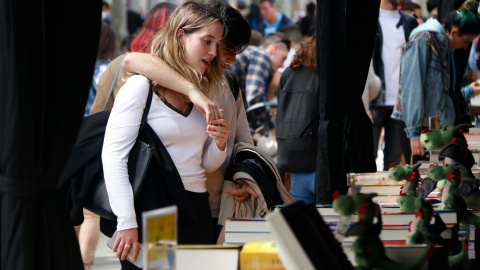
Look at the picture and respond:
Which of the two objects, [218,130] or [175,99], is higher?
[175,99]

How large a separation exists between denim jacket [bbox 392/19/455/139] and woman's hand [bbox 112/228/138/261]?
3.47 meters

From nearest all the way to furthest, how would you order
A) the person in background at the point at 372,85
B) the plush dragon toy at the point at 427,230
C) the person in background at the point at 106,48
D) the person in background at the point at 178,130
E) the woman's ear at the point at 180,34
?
the plush dragon toy at the point at 427,230 → the person in background at the point at 178,130 → the woman's ear at the point at 180,34 → the person in background at the point at 106,48 → the person in background at the point at 372,85

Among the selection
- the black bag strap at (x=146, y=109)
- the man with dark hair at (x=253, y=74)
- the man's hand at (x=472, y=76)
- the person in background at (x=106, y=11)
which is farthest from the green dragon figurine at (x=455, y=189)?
the person in background at (x=106, y=11)

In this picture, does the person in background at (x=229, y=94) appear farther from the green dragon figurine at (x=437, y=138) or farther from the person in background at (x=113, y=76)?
the person in background at (x=113, y=76)

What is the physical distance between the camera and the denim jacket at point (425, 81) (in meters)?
5.96

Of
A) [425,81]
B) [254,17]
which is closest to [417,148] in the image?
[425,81]

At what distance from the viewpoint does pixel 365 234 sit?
1.80m

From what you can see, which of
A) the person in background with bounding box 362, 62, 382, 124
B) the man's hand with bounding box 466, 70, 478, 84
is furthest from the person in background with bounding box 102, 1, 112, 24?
the person in background with bounding box 362, 62, 382, 124

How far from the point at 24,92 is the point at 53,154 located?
197 millimetres

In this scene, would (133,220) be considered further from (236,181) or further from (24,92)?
(24,92)

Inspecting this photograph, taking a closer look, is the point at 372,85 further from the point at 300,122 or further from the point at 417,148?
the point at 300,122

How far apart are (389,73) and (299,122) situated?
2104 mm

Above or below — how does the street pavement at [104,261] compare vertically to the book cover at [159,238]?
below

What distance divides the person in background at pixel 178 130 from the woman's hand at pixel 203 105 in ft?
0.12
